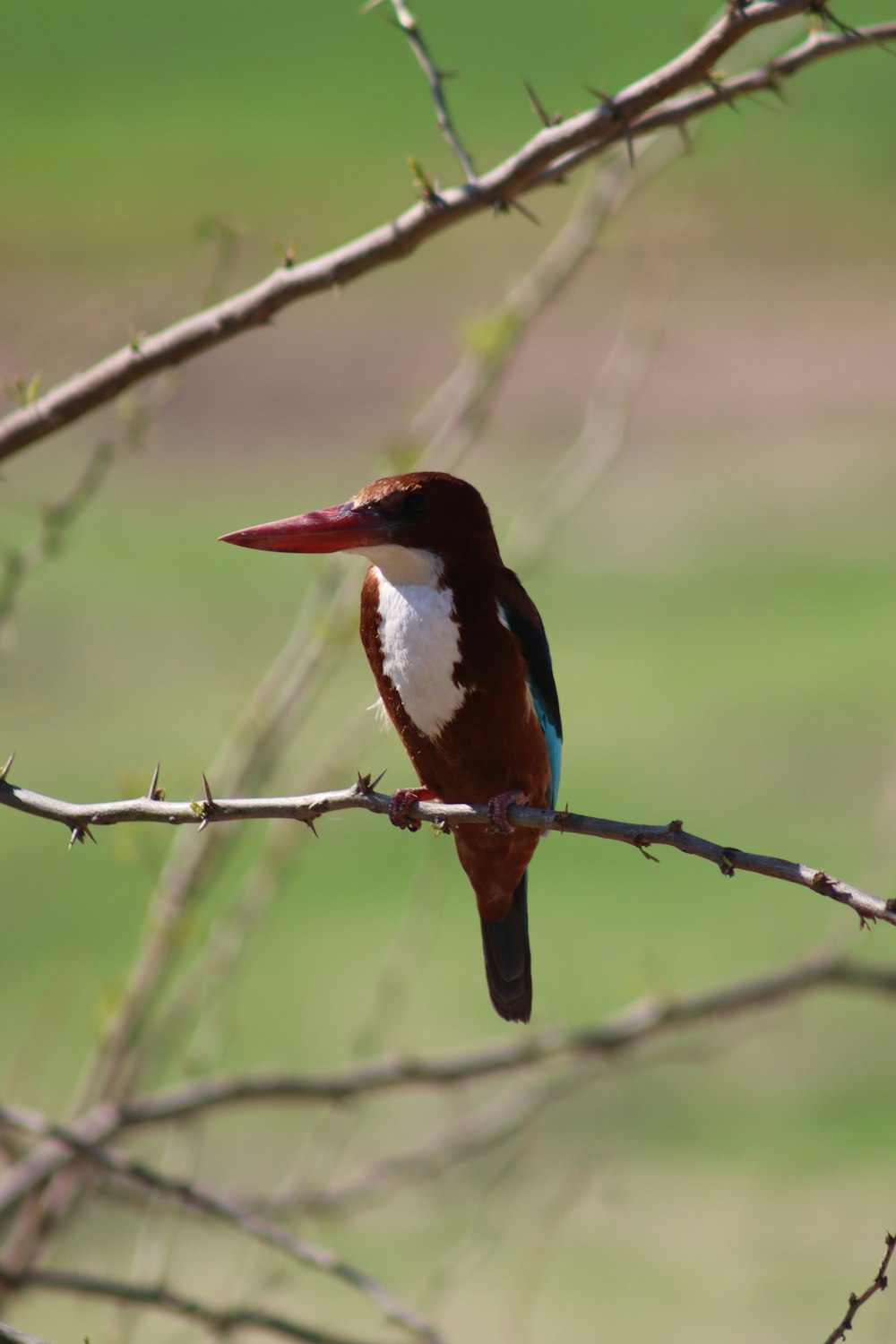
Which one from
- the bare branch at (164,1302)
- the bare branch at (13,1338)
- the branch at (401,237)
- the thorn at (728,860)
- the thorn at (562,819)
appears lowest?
the bare branch at (13,1338)

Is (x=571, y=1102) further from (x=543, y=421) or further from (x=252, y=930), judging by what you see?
(x=543, y=421)

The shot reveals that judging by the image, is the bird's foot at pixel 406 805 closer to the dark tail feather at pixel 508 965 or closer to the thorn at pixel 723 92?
the dark tail feather at pixel 508 965

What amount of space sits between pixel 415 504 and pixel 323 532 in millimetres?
199

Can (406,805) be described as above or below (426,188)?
below

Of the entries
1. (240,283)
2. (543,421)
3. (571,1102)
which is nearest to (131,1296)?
(571,1102)

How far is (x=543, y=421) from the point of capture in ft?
45.2

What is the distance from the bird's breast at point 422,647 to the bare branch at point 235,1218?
2.59 feet

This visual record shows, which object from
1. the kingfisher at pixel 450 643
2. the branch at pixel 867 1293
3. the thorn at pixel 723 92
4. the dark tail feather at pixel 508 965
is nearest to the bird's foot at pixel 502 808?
the kingfisher at pixel 450 643

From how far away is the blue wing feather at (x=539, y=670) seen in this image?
225cm

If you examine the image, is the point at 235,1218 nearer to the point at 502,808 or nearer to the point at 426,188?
the point at 502,808

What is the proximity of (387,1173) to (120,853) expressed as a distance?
0.85 meters

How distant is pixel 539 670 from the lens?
2.36 metres

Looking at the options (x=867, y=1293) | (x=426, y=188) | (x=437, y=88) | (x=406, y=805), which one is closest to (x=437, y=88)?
(x=437, y=88)

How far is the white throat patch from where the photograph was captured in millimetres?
2141
